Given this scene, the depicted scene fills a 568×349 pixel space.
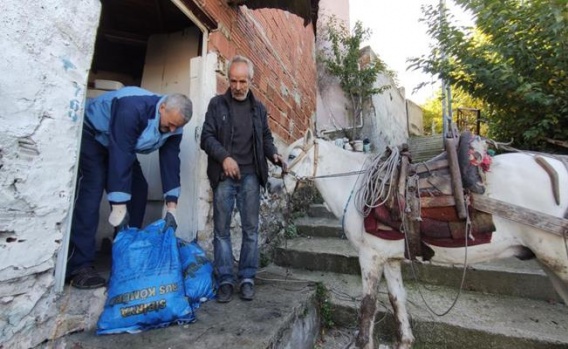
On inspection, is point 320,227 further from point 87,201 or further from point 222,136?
point 87,201

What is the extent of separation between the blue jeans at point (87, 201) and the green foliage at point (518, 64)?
471 cm

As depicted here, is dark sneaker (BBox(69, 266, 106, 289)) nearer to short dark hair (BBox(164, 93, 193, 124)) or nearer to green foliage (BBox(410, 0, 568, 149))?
short dark hair (BBox(164, 93, 193, 124))

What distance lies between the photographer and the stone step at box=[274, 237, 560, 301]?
2.74m

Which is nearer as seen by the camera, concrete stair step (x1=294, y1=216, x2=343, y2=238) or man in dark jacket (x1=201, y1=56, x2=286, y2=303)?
man in dark jacket (x1=201, y1=56, x2=286, y2=303)

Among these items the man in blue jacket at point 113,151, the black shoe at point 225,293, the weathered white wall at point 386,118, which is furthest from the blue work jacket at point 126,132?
the weathered white wall at point 386,118

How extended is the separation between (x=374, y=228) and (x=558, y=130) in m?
3.48

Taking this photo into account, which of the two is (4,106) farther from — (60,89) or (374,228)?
(374,228)

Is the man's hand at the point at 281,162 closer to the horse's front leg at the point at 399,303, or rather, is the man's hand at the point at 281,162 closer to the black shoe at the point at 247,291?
the black shoe at the point at 247,291

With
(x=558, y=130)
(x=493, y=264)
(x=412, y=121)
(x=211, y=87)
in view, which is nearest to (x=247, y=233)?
(x=211, y=87)

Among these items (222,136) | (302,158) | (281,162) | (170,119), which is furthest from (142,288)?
(302,158)

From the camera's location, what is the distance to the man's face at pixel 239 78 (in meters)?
2.45

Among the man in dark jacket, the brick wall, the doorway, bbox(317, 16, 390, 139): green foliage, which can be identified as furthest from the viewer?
bbox(317, 16, 390, 139): green foliage

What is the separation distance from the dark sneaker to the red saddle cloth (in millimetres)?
1909

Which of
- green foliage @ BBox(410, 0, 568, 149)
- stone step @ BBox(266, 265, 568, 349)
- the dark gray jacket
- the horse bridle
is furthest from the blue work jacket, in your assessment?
green foliage @ BBox(410, 0, 568, 149)
